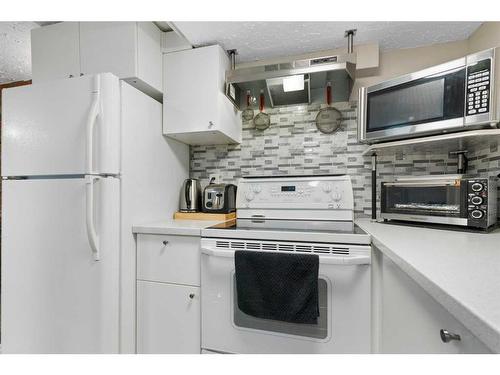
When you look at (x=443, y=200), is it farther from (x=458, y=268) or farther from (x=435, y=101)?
(x=458, y=268)

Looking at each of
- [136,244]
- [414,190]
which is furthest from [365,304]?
[136,244]

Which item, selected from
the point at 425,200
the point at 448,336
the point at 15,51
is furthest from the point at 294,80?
the point at 15,51

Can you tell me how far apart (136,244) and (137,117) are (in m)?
0.74

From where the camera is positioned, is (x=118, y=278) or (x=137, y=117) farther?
(x=137, y=117)

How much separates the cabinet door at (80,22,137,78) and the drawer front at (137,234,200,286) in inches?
38.7

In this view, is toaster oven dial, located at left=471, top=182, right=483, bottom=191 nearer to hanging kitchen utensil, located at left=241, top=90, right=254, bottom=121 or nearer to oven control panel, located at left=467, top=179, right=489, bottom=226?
oven control panel, located at left=467, top=179, right=489, bottom=226

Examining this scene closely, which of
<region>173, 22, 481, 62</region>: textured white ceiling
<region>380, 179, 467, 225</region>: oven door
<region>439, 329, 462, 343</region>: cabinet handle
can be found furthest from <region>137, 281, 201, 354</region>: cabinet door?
<region>173, 22, 481, 62</region>: textured white ceiling

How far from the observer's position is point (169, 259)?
4.45 feet

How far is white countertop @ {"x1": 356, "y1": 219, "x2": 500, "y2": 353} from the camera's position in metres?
0.41

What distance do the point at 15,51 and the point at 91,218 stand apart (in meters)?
1.61

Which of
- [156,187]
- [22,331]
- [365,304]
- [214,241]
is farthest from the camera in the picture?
[156,187]

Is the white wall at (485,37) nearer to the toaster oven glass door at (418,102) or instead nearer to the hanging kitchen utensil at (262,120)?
the toaster oven glass door at (418,102)

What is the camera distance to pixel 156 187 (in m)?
1.61
